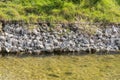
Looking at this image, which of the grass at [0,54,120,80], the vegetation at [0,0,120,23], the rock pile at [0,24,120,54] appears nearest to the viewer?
the grass at [0,54,120,80]

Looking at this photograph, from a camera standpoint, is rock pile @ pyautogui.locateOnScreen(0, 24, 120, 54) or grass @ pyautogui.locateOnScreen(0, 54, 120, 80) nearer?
grass @ pyautogui.locateOnScreen(0, 54, 120, 80)

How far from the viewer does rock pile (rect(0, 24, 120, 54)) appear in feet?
57.4

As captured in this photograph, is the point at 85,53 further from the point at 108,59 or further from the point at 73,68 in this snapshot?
the point at 73,68

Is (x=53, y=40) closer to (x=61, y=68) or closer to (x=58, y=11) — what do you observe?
(x=61, y=68)

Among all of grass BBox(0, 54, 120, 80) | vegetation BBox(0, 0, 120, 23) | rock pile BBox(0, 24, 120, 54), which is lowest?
grass BBox(0, 54, 120, 80)

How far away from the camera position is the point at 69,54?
1820cm

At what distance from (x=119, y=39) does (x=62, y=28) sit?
10.3 feet

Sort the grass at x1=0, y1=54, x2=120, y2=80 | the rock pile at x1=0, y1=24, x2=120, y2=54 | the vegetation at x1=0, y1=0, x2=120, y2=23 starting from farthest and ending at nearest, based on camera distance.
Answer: the vegetation at x1=0, y1=0, x2=120, y2=23, the rock pile at x1=0, y1=24, x2=120, y2=54, the grass at x1=0, y1=54, x2=120, y2=80

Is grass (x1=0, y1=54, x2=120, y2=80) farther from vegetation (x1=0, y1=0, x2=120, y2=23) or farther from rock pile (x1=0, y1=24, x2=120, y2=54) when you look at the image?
vegetation (x1=0, y1=0, x2=120, y2=23)

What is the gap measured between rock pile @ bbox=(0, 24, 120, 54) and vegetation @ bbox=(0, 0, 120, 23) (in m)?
0.82

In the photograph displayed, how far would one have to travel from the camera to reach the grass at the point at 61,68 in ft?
49.3

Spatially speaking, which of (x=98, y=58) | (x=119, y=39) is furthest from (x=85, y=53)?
(x=119, y=39)

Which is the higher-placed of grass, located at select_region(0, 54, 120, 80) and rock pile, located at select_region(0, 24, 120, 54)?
rock pile, located at select_region(0, 24, 120, 54)

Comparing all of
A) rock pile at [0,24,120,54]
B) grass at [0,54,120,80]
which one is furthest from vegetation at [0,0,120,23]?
grass at [0,54,120,80]
